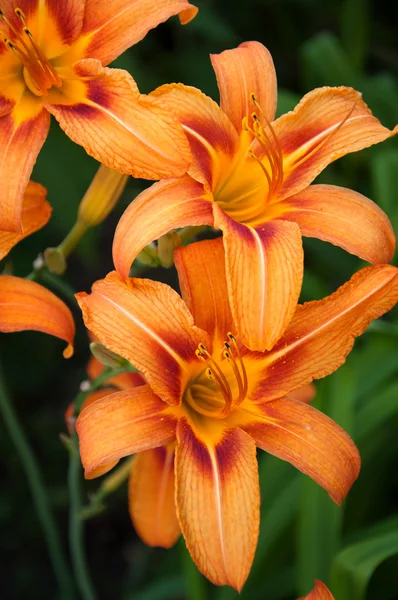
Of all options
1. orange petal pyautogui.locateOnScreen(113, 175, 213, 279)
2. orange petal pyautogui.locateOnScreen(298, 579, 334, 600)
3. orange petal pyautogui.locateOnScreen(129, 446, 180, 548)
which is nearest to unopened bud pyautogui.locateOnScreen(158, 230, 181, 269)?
orange petal pyautogui.locateOnScreen(113, 175, 213, 279)

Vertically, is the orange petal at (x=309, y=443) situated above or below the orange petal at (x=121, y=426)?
below

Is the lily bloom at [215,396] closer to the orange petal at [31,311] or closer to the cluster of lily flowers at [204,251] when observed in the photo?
the cluster of lily flowers at [204,251]

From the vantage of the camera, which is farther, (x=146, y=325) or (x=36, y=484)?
(x=36, y=484)

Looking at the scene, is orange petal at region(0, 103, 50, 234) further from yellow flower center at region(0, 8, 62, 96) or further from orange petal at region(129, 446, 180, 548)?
orange petal at region(129, 446, 180, 548)

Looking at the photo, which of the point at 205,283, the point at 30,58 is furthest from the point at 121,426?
the point at 30,58

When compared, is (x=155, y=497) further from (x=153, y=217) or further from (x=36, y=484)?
(x=153, y=217)

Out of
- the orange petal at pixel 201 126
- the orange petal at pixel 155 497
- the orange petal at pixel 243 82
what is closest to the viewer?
the orange petal at pixel 201 126

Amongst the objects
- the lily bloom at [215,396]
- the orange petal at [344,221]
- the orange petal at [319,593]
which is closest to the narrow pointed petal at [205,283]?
the lily bloom at [215,396]
